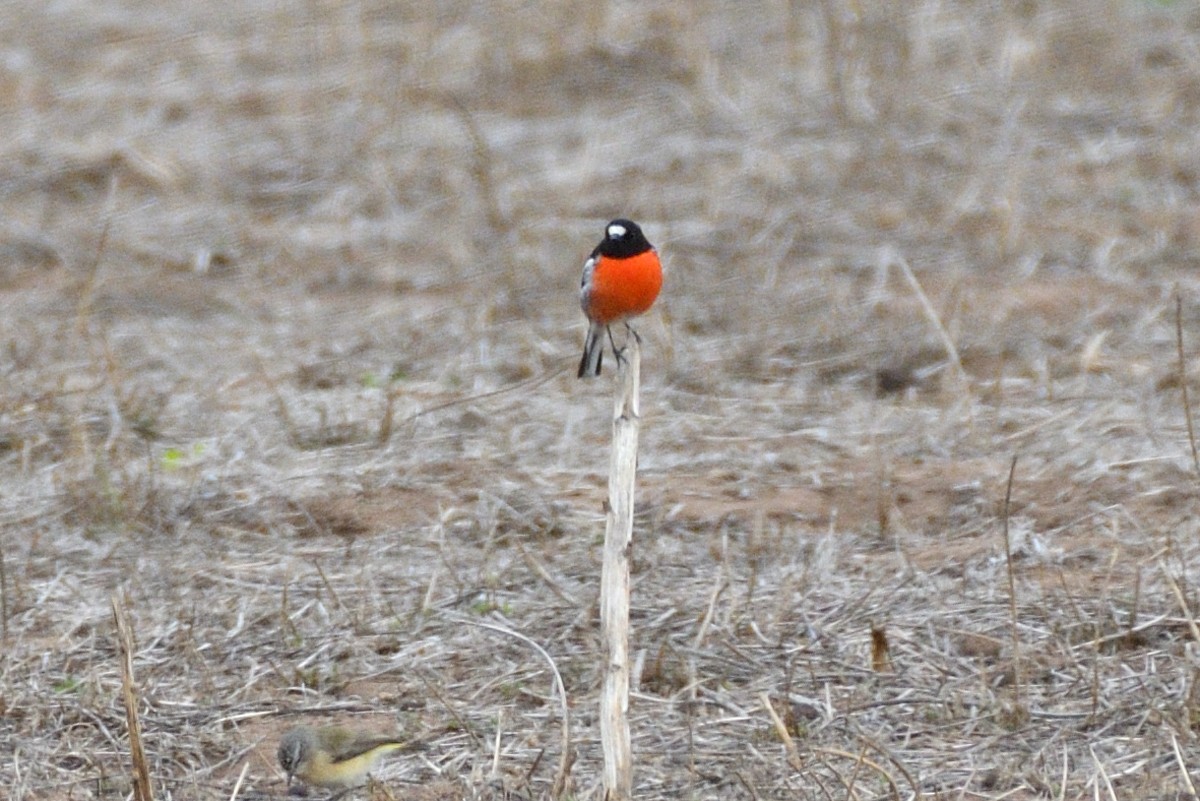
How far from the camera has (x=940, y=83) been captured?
38.8ft

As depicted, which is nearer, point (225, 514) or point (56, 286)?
point (225, 514)

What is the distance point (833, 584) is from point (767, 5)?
8.13 metres

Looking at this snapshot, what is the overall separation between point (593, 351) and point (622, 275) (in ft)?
2.55

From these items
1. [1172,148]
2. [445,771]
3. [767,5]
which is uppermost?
[767,5]

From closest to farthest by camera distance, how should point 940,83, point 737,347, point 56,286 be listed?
1. point 737,347
2. point 56,286
3. point 940,83

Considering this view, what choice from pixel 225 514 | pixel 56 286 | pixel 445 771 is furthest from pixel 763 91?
pixel 445 771

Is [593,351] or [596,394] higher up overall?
[593,351]

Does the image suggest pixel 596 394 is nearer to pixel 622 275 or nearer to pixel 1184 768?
pixel 622 275

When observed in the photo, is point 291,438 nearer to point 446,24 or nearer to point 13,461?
point 13,461

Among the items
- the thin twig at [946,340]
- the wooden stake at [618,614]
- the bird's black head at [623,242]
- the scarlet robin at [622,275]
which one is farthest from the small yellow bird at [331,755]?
the thin twig at [946,340]

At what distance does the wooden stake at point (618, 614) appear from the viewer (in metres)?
4.27

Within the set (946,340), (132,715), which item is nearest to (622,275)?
(946,340)

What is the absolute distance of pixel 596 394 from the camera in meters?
7.93

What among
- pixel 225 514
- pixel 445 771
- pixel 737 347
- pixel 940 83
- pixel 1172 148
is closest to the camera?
pixel 445 771
